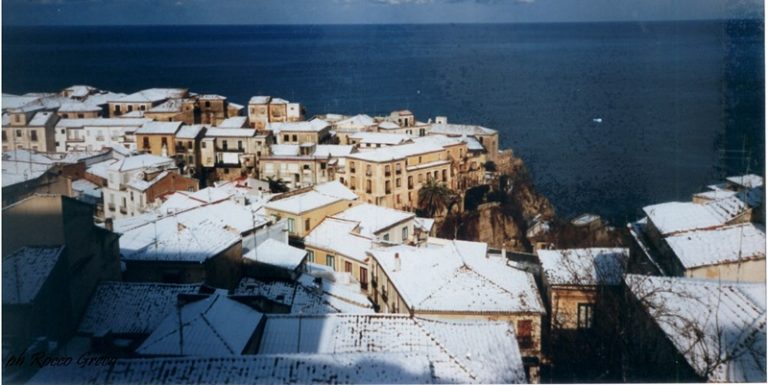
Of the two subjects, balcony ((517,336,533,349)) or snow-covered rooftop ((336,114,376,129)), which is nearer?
balcony ((517,336,533,349))

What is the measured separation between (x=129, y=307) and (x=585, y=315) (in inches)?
163

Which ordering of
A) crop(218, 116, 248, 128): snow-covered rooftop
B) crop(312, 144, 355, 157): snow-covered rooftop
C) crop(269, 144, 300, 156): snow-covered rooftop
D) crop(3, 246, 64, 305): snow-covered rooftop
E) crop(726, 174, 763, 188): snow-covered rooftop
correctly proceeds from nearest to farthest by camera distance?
1. crop(3, 246, 64, 305): snow-covered rooftop
2. crop(726, 174, 763, 188): snow-covered rooftop
3. crop(312, 144, 355, 157): snow-covered rooftop
4. crop(269, 144, 300, 156): snow-covered rooftop
5. crop(218, 116, 248, 128): snow-covered rooftop

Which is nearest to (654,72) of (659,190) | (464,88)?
(464,88)

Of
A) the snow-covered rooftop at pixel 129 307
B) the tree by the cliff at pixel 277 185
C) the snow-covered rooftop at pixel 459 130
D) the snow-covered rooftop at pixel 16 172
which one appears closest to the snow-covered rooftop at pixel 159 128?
the tree by the cliff at pixel 277 185

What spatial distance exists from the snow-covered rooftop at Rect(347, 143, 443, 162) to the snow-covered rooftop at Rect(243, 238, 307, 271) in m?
5.67

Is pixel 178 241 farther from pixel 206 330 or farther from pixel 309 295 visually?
pixel 206 330

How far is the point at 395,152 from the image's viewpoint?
14.5 m

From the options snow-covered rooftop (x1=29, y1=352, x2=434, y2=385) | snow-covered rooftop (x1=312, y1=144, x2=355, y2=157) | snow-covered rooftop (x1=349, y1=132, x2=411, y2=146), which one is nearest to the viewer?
snow-covered rooftop (x1=29, y1=352, x2=434, y2=385)

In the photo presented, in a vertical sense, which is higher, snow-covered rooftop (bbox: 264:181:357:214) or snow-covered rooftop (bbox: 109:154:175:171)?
snow-covered rooftop (bbox: 109:154:175:171)

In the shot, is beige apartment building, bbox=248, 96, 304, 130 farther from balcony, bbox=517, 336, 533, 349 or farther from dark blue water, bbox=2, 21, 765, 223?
balcony, bbox=517, 336, 533, 349

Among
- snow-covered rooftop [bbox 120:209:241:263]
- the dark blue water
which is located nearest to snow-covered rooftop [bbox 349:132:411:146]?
the dark blue water

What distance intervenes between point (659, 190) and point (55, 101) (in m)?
16.7

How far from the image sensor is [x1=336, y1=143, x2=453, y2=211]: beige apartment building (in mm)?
14023
